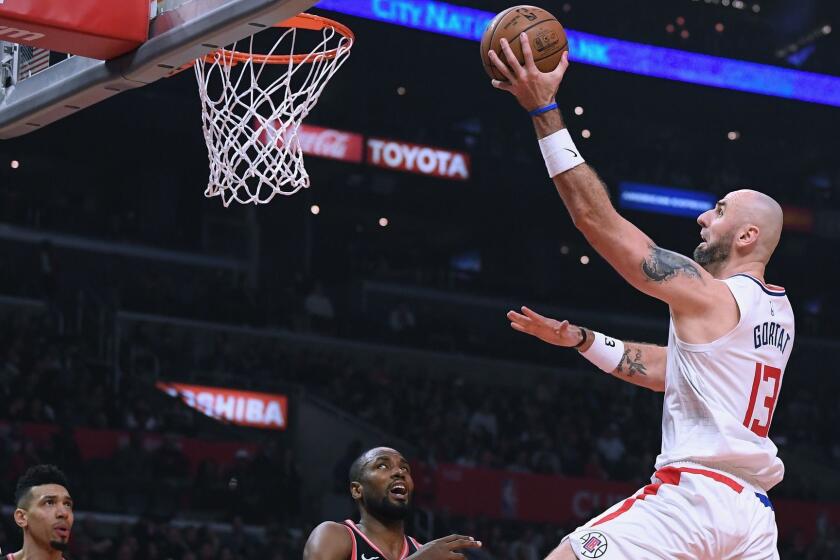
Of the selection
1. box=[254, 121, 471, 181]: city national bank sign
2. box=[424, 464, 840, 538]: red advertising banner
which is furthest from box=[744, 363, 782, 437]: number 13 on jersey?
box=[254, 121, 471, 181]: city national bank sign

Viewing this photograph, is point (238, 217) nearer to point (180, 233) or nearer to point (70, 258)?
point (180, 233)

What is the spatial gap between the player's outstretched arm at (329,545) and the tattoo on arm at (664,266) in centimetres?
211

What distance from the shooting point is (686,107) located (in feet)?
79.5

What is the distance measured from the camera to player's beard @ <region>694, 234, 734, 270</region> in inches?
170

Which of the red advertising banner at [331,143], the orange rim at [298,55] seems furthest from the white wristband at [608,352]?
the red advertising banner at [331,143]

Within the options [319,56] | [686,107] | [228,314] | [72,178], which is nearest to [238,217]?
[72,178]

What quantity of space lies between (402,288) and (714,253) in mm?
20768

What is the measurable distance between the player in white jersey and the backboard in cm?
106

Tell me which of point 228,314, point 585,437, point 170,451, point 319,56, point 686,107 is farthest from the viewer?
point 686,107

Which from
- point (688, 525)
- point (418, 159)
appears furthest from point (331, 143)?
point (688, 525)

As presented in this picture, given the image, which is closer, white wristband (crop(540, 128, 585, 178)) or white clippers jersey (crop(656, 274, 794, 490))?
white wristband (crop(540, 128, 585, 178))

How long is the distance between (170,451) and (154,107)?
8652 mm

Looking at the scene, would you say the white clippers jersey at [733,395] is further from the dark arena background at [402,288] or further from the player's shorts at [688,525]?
the dark arena background at [402,288]

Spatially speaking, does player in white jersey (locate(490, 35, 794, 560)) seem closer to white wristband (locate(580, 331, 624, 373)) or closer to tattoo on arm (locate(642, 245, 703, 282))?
tattoo on arm (locate(642, 245, 703, 282))
